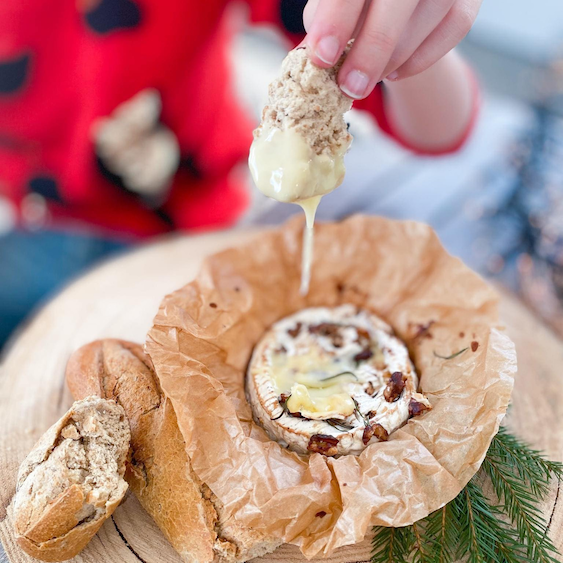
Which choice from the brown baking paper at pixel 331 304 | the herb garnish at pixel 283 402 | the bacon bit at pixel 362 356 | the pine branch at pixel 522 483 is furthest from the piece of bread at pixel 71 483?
the pine branch at pixel 522 483

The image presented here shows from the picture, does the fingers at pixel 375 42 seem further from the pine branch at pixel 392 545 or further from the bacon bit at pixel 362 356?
the pine branch at pixel 392 545

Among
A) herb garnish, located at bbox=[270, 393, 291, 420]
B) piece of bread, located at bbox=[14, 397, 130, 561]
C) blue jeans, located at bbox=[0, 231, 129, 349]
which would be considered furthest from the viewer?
blue jeans, located at bbox=[0, 231, 129, 349]

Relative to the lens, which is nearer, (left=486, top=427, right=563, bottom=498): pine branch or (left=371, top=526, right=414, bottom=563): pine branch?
(left=371, top=526, right=414, bottom=563): pine branch

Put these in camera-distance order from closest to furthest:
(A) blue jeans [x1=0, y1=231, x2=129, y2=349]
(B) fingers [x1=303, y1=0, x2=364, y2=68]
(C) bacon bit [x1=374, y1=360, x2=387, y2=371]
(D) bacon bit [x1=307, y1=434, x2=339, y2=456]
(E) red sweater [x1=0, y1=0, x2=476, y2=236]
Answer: (B) fingers [x1=303, y1=0, x2=364, y2=68] < (D) bacon bit [x1=307, y1=434, x2=339, y2=456] < (C) bacon bit [x1=374, y1=360, x2=387, y2=371] < (E) red sweater [x1=0, y1=0, x2=476, y2=236] < (A) blue jeans [x1=0, y1=231, x2=129, y2=349]

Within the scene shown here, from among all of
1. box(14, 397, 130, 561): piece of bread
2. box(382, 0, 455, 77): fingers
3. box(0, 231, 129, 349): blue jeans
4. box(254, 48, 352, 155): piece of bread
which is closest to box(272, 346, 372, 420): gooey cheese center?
box(14, 397, 130, 561): piece of bread

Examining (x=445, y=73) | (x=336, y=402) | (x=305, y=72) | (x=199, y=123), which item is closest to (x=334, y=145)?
(x=305, y=72)

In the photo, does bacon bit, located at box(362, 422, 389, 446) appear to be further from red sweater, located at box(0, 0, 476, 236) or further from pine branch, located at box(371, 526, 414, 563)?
red sweater, located at box(0, 0, 476, 236)

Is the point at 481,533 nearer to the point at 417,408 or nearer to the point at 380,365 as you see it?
the point at 417,408

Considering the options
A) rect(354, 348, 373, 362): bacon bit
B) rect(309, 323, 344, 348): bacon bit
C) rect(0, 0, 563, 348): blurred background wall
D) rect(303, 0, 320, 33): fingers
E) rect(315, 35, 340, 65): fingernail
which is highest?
rect(303, 0, 320, 33): fingers
